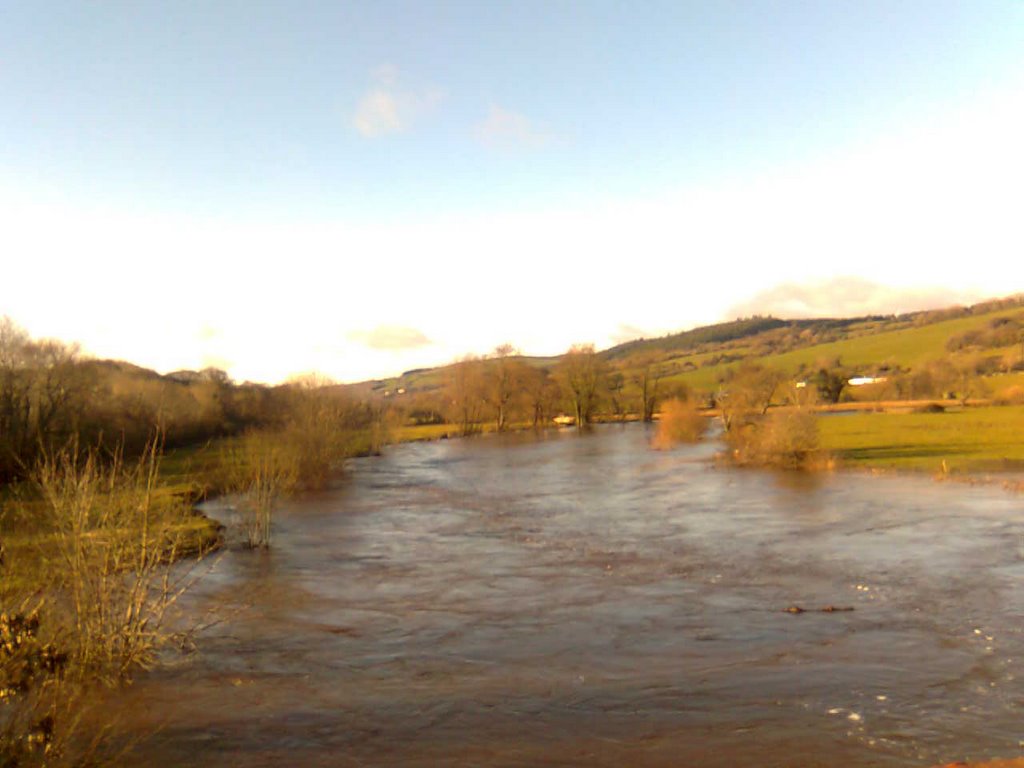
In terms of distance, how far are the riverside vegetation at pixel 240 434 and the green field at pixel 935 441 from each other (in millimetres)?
235

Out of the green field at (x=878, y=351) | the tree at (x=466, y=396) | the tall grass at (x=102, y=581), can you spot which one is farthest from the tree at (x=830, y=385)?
the tall grass at (x=102, y=581)

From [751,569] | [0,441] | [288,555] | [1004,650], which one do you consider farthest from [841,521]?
[0,441]

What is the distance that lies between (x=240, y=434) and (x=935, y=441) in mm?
45858

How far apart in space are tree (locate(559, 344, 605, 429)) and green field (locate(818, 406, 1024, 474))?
1373 inches

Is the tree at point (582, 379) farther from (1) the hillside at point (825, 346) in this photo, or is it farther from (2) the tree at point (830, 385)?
(2) the tree at point (830, 385)

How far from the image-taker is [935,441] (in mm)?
46906

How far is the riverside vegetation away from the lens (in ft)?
36.4

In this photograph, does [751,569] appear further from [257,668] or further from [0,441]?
[0,441]

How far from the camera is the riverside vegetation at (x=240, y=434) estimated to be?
11086 millimetres

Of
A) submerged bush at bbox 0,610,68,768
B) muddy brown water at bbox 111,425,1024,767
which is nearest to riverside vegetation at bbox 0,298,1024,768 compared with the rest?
submerged bush at bbox 0,610,68,768

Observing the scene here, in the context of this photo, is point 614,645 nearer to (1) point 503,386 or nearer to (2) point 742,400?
(2) point 742,400

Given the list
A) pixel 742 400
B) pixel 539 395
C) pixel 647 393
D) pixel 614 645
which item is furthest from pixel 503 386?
pixel 614 645

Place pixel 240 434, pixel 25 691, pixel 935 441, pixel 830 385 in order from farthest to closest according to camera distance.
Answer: pixel 830 385 < pixel 240 434 < pixel 935 441 < pixel 25 691

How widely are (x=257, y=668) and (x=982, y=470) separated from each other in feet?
109
